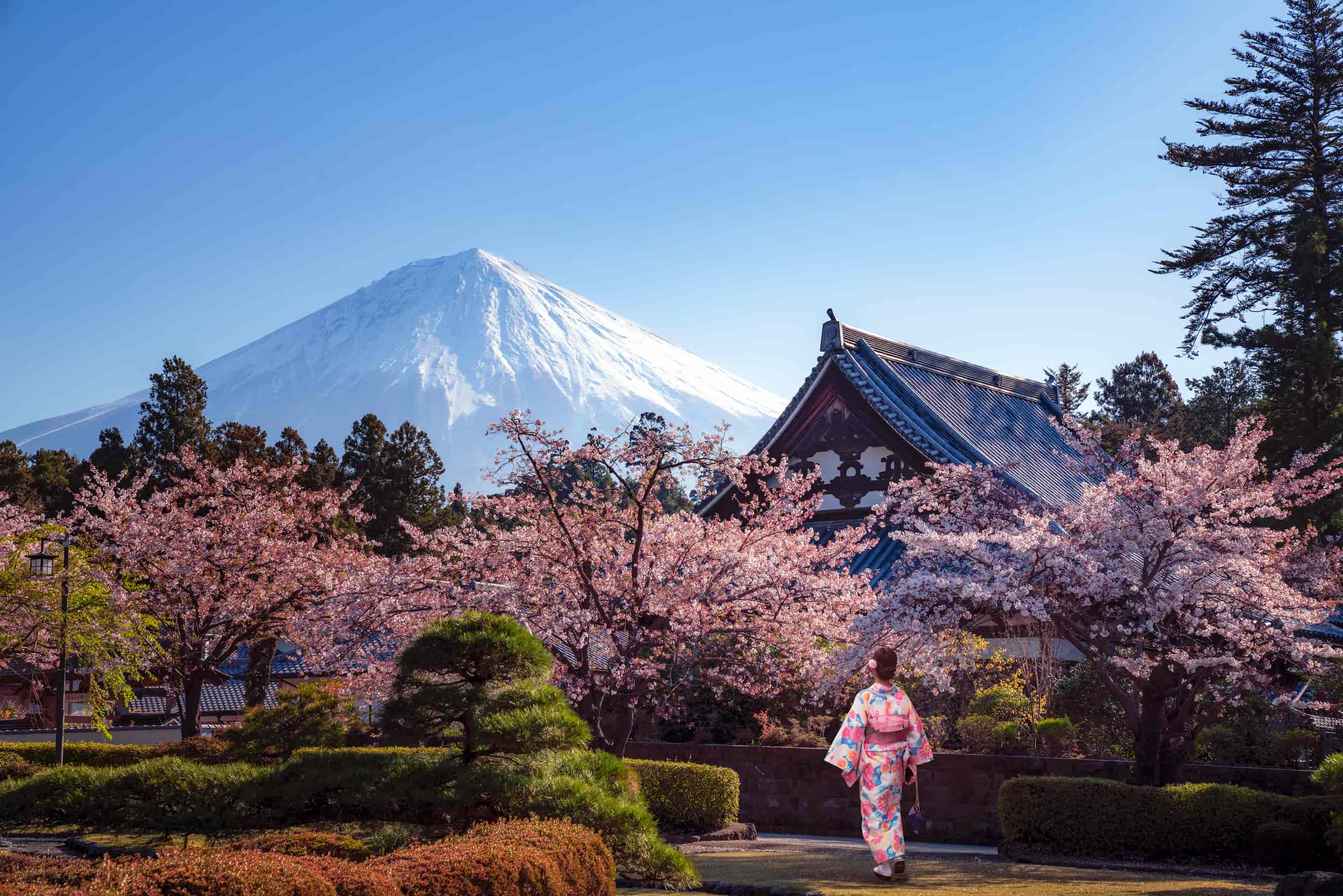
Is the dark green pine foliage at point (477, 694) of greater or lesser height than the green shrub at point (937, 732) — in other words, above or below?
above

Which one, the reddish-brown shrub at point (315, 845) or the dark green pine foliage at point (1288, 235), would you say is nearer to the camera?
the reddish-brown shrub at point (315, 845)

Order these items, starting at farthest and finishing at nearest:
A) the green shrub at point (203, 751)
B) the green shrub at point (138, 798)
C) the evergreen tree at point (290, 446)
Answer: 1. the evergreen tree at point (290, 446)
2. the green shrub at point (203, 751)
3. the green shrub at point (138, 798)

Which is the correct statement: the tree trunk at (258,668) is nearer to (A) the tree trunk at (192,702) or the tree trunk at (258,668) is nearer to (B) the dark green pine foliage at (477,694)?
(A) the tree trunk at (192,702)

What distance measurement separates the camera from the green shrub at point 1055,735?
16625mm

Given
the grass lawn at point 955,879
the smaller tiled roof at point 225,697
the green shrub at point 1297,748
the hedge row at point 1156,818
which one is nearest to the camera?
the grass lawn at point 955,879

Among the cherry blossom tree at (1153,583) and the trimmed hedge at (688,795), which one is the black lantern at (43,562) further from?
the cherry blossom tree at (1153,583)

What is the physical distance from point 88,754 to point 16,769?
182cm

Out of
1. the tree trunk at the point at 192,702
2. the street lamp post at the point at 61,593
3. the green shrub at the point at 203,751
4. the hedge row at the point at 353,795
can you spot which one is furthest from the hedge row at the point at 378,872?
the tree trunk at the point at 192,702

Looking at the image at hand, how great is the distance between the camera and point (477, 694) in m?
10.4

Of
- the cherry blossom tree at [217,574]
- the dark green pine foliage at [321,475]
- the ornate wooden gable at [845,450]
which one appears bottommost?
the cherry blossom tree at [217,574]

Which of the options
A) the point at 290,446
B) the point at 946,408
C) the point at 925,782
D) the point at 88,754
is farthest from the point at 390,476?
the point at 925,782

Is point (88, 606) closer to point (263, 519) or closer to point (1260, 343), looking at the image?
point (263, 519)

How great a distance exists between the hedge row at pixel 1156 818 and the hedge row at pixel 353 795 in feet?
16.0

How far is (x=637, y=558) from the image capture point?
46.7 ft
